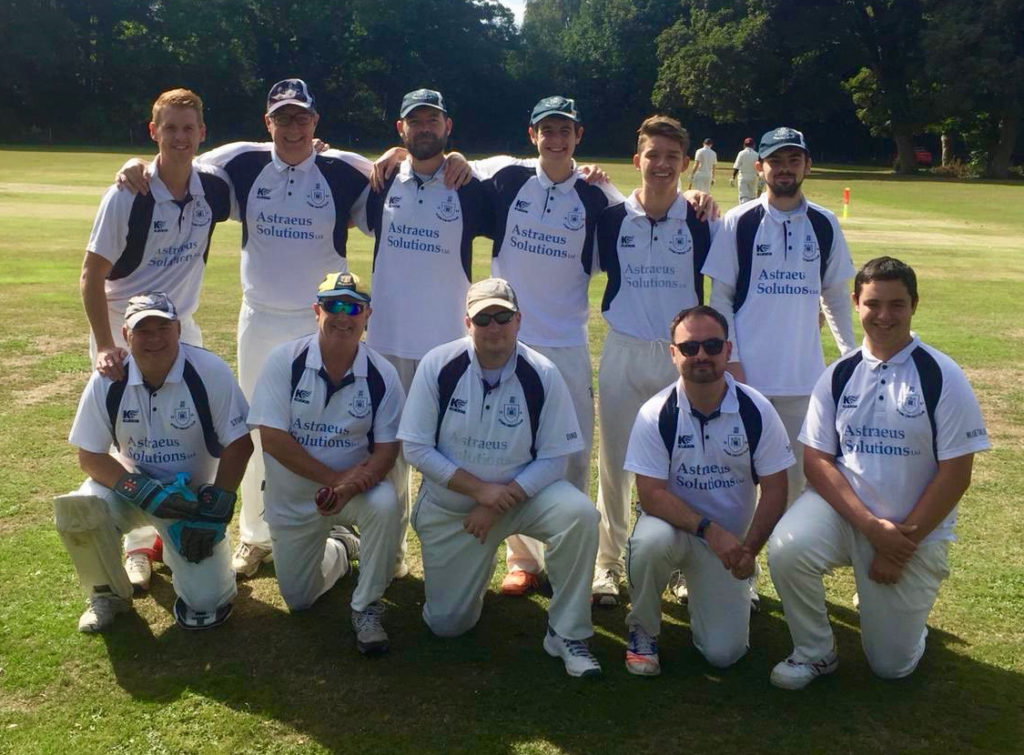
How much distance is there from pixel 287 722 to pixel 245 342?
243 cm

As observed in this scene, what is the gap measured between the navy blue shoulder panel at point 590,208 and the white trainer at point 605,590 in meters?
1.70

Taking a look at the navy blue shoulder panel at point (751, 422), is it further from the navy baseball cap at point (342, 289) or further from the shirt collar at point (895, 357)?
the navy baseball cap at point (342, 289)

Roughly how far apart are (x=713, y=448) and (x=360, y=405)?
1742 mm

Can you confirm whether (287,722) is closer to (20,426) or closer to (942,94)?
(20,426)

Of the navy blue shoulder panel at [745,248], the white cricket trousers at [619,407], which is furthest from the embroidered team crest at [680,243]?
the white cricket trousers at [619,407]

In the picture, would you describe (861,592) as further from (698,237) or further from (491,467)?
(698,237)

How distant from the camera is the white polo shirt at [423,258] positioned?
18.3ft

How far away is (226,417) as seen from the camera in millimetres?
5043

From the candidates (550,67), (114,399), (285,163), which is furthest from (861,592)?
(550,67)

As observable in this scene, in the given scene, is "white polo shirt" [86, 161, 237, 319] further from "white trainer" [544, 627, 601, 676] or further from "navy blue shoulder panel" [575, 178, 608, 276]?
"white trainer" [544, 627, 601, 676]

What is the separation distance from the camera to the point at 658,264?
537cm

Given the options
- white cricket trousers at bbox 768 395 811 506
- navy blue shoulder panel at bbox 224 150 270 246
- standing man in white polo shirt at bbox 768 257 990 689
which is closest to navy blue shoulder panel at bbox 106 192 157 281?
navy blue shoulder panel at bbox 224 150 270 246

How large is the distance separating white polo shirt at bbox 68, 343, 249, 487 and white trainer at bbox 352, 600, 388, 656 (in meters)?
1.10

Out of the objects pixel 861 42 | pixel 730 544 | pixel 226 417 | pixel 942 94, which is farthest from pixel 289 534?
pixel 861 42
